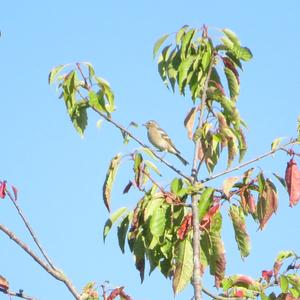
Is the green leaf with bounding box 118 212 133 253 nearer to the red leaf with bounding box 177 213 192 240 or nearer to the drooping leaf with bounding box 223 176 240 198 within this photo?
the red leaf with bounding box 177 213 192 240

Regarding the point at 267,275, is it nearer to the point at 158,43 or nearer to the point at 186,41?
the point at 186,41

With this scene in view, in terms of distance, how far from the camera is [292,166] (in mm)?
3975

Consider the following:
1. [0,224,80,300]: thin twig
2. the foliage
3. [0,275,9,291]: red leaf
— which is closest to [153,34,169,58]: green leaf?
the foliage

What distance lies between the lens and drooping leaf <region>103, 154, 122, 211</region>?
13.8ft

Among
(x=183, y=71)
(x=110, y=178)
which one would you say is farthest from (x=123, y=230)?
(x=183, y=71)

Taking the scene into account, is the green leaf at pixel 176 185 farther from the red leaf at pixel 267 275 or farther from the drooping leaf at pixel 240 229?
the red leaf at pixel 267 275

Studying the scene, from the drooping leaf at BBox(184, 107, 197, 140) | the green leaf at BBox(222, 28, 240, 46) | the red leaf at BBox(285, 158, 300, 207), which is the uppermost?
the green leaf at BBox(222, 28, 240, 46)

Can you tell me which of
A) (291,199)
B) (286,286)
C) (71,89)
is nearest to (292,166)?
(291,199)

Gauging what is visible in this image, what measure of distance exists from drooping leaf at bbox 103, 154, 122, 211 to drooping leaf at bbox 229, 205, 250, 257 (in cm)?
55

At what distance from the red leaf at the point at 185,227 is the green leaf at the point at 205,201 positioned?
0.14 m

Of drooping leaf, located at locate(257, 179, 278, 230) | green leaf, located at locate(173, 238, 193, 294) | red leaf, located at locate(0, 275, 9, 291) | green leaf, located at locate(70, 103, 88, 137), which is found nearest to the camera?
red leaf, located at locate(0, 275, 9, 291)

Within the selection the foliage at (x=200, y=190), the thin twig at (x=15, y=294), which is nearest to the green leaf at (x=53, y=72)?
the foliage at (x=200, y=190)

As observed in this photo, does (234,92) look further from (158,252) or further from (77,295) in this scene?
(77,295)

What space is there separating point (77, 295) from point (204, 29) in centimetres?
204
